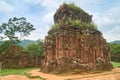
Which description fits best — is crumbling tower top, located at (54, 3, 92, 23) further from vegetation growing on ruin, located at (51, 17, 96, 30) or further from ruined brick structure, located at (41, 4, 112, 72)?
vegetation growing on ruin, located at (51, 17, 96, 30)

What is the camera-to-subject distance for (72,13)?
58.7 ft

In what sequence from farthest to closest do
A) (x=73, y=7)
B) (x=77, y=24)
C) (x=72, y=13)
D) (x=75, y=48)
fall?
(x=73, y=7) → (x=72, y=13) → (x=77, y=24) → (x=75, y=48)

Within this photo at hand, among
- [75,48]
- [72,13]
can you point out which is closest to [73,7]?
[72,13]

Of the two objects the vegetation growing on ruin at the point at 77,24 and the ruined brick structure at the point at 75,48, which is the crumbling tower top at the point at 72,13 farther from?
the vegetation growing on ruin at the point at 77,24

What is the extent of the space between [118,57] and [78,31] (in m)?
22.0

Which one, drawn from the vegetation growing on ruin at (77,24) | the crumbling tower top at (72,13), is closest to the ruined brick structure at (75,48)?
the crumbling tower top at (72,13)

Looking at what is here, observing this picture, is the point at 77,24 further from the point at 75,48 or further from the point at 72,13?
the point at 75,48

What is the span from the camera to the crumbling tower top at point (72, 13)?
1784 cm

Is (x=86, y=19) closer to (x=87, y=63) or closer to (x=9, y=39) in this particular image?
(x=87, y=63)

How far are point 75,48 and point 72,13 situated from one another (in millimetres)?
3765

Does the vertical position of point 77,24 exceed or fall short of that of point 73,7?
it falls short

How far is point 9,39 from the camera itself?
35.2m

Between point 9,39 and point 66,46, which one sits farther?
point 9,39

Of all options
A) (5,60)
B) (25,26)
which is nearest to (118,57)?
(25,26)
